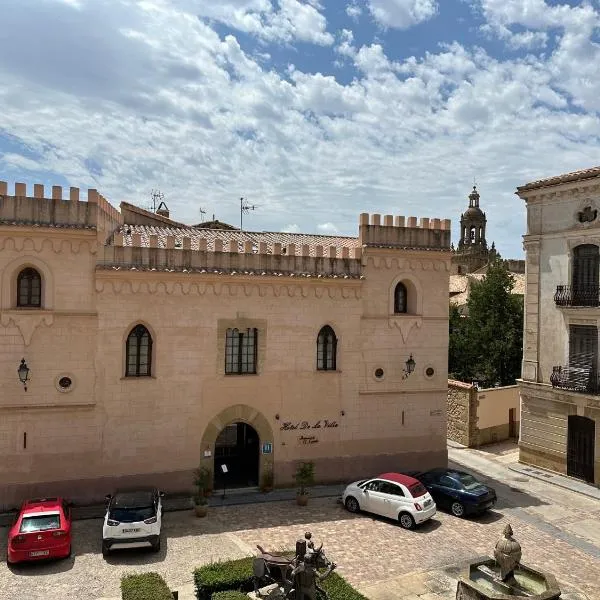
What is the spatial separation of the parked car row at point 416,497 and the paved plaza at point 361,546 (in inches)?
14.7

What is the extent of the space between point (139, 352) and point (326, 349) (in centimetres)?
695

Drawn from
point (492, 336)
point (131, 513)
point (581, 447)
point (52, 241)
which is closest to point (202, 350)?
point (52, 241)

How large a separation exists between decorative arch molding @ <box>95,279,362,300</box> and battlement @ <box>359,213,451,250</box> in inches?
85.2

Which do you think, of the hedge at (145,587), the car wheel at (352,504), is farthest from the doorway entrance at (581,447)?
the hedge at (145,587)

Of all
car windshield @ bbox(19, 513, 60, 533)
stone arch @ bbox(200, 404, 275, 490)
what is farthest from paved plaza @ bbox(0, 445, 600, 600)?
stone arch @ bbox(200, 404, 275, 490)

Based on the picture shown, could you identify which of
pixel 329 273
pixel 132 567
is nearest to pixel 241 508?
pixel 132 567

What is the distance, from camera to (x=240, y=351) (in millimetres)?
20531

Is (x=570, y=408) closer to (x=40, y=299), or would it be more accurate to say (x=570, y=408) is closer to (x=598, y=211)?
(x=598, y=211)

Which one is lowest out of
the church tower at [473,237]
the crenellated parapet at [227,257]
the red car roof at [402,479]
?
the red car roof at [402,479]

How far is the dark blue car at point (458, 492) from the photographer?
1836 centimetres

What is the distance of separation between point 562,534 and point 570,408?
6.77 m

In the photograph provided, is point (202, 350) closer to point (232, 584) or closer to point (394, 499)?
point (394, 499)

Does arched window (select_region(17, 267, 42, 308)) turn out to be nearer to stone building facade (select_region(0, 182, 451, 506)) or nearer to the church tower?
stone building facade (select_region(0, 182, 451, 506))

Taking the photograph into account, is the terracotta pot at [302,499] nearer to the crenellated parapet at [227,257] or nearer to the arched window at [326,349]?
the arched window at [326,349]
